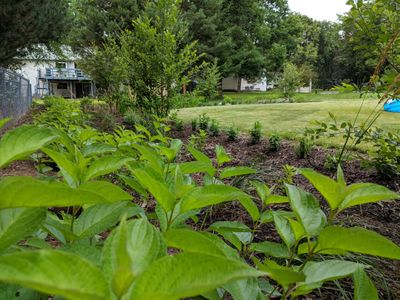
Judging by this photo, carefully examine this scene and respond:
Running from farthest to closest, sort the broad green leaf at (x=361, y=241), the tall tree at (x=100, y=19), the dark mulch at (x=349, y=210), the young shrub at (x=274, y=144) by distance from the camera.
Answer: the tall tree at (x=100, y=19) < the young shrub at (x=274, y=144) < the dark mulch at (x=349, y=210) < the broad green leaf at (x=361, y=241)

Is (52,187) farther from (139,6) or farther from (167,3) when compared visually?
(139,6)

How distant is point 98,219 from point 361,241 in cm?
46

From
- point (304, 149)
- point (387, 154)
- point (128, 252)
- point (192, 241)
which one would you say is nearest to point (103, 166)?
point (192, 241)

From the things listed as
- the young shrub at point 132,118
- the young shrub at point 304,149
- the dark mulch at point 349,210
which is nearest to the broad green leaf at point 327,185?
the dark mulch at point 349,210

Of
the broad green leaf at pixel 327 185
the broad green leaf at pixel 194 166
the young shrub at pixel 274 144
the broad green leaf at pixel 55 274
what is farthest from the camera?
the young shrub at pixel 274 144

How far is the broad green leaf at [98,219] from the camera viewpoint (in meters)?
0.66

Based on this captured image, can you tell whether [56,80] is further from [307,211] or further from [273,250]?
[307,211]

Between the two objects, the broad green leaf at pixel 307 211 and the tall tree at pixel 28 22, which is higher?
the tall tree at pixel 28 22

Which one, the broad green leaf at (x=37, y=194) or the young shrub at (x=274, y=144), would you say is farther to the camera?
the young shrub at (x=274, y=144)

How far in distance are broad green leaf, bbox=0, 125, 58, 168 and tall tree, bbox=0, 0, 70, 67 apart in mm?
11680

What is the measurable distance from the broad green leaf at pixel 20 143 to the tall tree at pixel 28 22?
11.7 meters

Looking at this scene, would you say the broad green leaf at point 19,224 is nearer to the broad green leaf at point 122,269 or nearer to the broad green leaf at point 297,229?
the broad green leaf at point 122,269

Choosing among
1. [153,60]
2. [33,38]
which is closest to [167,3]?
[153,60]

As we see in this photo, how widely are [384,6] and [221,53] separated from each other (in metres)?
28.9
